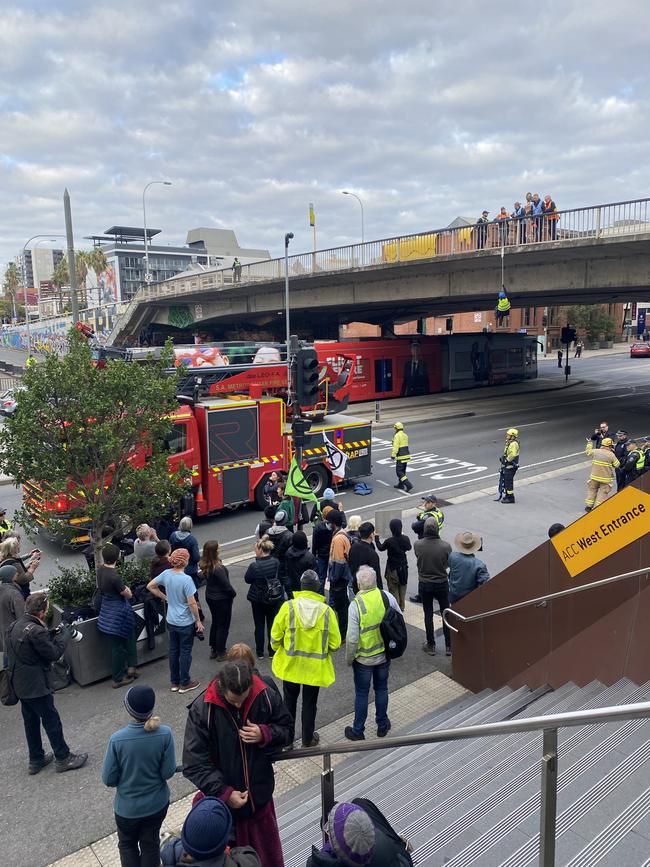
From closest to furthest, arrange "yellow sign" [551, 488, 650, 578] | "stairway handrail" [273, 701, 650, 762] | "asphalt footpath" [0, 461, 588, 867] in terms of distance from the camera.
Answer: "stairway handrail" [273, 701, 650, 762]
"asphalt footpath" [0, 461, 588, 867]
"yellow sign" [551, 488, 650, 578]

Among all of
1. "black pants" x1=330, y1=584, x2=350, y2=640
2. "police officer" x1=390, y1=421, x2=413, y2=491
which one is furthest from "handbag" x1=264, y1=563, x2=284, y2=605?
"police officer" x1=390, y1=421, x2=413, y2=491

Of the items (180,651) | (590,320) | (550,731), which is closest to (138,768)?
(550,731)

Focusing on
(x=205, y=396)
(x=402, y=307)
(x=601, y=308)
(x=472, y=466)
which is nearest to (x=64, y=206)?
(x=205, y=396)

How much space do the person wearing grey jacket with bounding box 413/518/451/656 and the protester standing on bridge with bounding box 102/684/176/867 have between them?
4.25 metres

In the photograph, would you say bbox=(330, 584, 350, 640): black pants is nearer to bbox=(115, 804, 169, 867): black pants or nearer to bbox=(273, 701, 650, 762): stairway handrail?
bbox=(273, 701, 650, 762): stairway handrail

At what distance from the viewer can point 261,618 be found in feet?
25.1

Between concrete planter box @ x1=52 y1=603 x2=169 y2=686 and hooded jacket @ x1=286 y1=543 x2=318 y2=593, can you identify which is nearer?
concrete planter box @ x1=52 y1=603 x2=169 y2=686

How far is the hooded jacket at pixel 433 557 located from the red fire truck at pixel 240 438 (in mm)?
5287

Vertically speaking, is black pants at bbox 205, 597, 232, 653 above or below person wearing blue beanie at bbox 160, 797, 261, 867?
below

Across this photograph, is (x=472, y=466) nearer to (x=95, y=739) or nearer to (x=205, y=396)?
(x=205, y=396)

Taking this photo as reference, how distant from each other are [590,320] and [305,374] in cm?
6899

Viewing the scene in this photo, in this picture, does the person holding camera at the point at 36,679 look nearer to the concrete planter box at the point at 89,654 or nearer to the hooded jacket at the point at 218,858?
the concrete planter box at the point at 89,654

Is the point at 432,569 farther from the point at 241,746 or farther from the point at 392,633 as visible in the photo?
the point at 241,746

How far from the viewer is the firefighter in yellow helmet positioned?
558 inches
